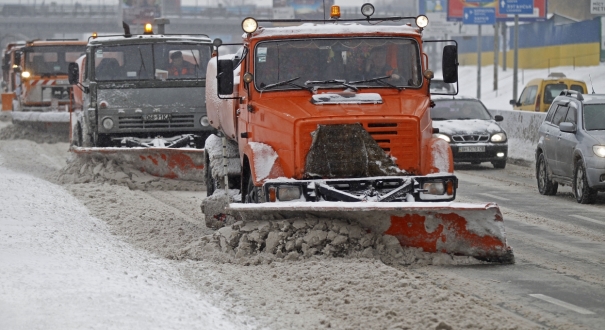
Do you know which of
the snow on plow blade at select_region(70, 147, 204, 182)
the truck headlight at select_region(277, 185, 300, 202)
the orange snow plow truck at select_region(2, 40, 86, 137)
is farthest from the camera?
the orange snow plow truck at select_region(2, 40, 86, 137)

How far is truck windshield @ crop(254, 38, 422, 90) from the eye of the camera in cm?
1094

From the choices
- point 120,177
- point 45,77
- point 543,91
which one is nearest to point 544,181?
point 120,177

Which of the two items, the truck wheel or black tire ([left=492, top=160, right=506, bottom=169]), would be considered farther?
black tire ([left=492, top=160, right=506, bottom=169])

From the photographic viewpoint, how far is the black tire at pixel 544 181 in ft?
56.0

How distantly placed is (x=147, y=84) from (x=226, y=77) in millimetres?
7562

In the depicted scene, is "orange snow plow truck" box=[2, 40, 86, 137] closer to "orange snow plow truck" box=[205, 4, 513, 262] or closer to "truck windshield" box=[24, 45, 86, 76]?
"truck windshield" box=[24, 45, 86, 76]

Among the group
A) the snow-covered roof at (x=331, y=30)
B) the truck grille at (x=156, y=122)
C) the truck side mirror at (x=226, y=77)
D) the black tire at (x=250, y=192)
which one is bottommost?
the truck grille at (x=156, y=122)

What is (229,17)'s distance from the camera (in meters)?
105

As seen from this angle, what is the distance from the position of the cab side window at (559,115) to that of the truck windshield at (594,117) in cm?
62

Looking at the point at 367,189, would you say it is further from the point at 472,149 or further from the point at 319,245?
the point at 472,149

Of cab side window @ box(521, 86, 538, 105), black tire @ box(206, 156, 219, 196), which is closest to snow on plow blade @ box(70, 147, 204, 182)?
black tire @ box(206, 156, 219, 196)

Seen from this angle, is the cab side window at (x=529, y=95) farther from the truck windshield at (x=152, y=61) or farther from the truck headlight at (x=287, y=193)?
the truck headlight at (x=287, y=193)

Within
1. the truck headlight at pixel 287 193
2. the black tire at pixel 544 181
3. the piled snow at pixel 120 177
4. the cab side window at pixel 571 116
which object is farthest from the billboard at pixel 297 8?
the truck headlight at pixel 287 193

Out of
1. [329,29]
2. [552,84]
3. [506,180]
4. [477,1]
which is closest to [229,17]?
[477,1]
